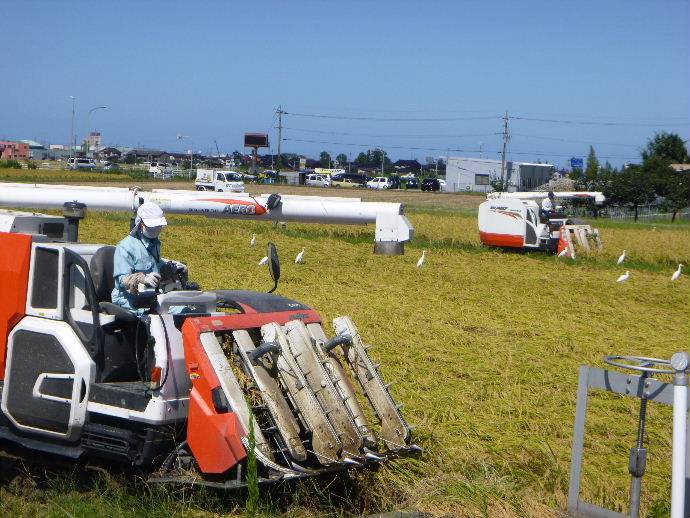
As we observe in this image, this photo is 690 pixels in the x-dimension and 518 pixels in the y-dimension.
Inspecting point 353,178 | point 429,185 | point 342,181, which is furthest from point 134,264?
point 353,178

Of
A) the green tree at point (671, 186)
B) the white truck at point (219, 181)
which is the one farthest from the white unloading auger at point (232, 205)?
the green tree at point (671, 186)

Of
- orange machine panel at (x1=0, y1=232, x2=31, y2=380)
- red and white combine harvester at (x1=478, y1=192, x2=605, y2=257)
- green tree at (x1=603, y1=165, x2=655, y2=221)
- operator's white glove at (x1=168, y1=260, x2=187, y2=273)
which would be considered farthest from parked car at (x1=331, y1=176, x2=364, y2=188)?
orange machine panel at (x1=0, y1=232, x2=31, y2=380)

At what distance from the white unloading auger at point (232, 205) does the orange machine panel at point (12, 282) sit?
9.57 meters

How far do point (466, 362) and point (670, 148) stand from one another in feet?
280

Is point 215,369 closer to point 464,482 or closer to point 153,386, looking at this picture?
point 153,386

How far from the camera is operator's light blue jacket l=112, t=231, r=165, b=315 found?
7.32 m

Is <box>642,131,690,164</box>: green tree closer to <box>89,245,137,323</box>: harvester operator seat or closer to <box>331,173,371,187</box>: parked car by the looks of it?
<box>331,173,371,187</box>: parked car

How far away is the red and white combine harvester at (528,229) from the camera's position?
26.8 metres

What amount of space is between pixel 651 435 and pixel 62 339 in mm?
5500

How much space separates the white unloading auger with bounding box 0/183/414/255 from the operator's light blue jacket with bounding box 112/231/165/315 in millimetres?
9556

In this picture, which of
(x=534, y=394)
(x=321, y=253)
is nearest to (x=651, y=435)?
(x=534, y=394)

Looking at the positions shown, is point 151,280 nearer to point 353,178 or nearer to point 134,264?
point 134,264

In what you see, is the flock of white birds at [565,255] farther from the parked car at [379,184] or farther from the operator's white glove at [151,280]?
the parked car at [379,184]

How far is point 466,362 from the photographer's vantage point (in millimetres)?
12070
